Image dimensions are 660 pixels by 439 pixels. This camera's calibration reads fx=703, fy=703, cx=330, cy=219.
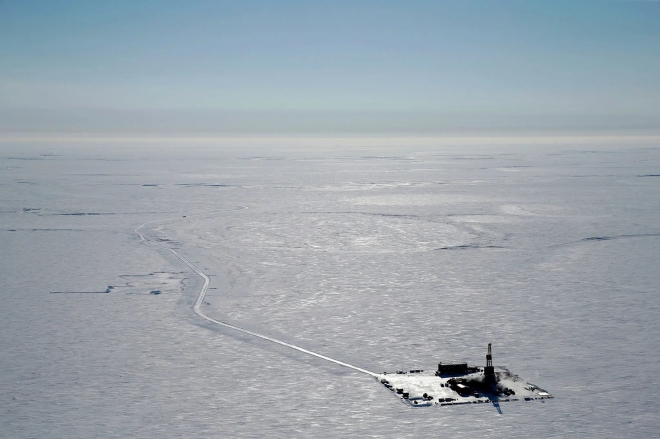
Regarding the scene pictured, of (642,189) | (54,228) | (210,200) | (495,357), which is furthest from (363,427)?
(642,189)

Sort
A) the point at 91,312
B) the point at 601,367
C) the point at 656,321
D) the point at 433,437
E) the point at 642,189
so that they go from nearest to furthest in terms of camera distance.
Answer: the point at 433,437 → the point at 601,367 → the point at 656,321 → the point at 91,312 → the point at 642,189

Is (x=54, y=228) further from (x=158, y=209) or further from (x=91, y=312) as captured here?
(x=91, y=312)

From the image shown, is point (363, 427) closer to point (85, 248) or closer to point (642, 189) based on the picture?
point (85, 248)

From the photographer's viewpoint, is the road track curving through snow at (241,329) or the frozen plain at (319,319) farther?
the road track curving through snow at (241,329)

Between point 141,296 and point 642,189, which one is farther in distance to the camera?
point 642,189

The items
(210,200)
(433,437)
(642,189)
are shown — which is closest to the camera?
(433,437)

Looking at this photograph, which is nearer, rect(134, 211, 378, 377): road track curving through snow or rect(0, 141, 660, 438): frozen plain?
rect(0, 141, 660, 438): frozen plain

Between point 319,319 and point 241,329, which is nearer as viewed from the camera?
point 241,329

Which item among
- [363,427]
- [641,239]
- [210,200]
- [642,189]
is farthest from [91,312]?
[642,189]
